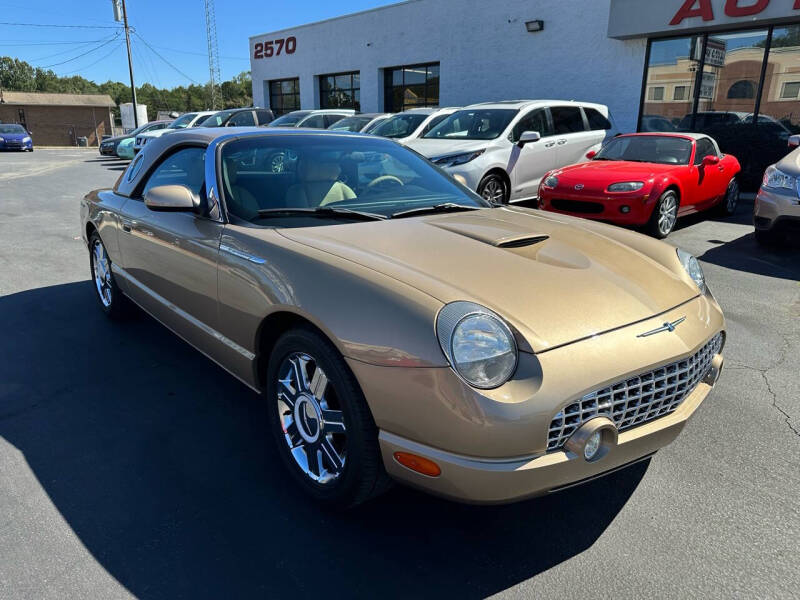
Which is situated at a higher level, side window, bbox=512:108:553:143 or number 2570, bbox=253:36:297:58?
number 2570, bbox=253:36:297:58

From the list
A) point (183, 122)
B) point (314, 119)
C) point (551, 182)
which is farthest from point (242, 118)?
point (551, 182)

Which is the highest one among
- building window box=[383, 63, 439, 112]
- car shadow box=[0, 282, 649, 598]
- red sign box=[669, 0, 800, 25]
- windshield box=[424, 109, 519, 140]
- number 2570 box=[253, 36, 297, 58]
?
number 2570 box=[253, 36, 297, 58]

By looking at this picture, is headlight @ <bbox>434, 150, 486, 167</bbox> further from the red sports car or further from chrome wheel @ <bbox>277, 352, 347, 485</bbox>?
chrome wheel @ <bbox>277, 352, 347, 485</bbox>

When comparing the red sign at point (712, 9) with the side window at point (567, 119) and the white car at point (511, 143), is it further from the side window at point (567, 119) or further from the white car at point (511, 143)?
the side window at point (567, 119)

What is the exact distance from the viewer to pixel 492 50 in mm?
16828

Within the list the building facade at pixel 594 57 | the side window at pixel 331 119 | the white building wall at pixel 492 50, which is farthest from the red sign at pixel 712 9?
the side window at pixel 331 119

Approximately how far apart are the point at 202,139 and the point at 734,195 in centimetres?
879

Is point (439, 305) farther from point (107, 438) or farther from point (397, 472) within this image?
point (107, 438)

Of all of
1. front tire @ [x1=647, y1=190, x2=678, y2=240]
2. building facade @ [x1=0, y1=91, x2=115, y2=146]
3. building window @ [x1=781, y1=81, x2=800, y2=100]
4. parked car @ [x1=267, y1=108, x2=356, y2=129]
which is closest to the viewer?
front tire @ [x1=647, y1=190, x2=678, y2=240]

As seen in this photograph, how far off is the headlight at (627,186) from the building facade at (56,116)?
7316 cm

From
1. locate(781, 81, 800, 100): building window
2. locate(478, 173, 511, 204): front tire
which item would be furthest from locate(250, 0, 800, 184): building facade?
locate(478, 173, 511, 204): front tire

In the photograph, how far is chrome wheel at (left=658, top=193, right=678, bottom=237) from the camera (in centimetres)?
731

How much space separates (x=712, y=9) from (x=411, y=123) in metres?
6.87

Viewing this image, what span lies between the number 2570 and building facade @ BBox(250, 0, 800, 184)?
1.82 m
